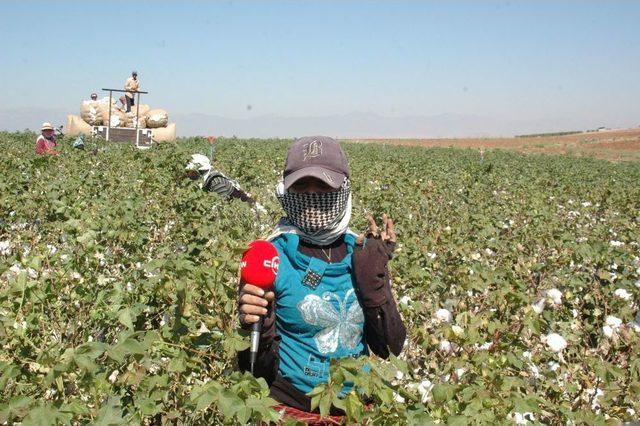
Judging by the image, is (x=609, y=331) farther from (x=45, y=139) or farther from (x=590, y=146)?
(x=590, y=146)

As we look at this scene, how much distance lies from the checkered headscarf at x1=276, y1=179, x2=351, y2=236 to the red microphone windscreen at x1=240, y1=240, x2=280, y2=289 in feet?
1.14

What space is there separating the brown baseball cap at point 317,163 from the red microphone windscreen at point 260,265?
1.10ft

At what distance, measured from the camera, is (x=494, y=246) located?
5.45 metres

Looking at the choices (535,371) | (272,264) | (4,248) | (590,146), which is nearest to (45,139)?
(4,248)

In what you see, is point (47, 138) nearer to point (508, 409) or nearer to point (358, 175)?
point (358, 175)

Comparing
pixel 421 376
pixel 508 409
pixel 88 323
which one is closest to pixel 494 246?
pixel 421 376

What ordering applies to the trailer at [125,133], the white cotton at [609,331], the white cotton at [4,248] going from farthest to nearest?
1. the trailer at [125,133]
2. the white cotton at [4,248]
3. the white cotton at [609,331]

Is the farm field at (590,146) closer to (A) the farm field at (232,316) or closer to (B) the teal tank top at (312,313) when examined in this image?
(A) the farm field at (232,316)

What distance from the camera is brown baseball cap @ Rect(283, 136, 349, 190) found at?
1943mm

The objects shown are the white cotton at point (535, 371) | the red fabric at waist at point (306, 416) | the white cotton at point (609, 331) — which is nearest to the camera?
the red fabric at waist at point (306, 416)

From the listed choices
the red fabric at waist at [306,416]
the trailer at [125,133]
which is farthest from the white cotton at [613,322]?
the trailer at [125,133]

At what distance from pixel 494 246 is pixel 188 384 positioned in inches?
136

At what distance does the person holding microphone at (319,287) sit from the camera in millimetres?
1949

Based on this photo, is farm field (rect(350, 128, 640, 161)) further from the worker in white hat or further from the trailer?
the worker in white hat
